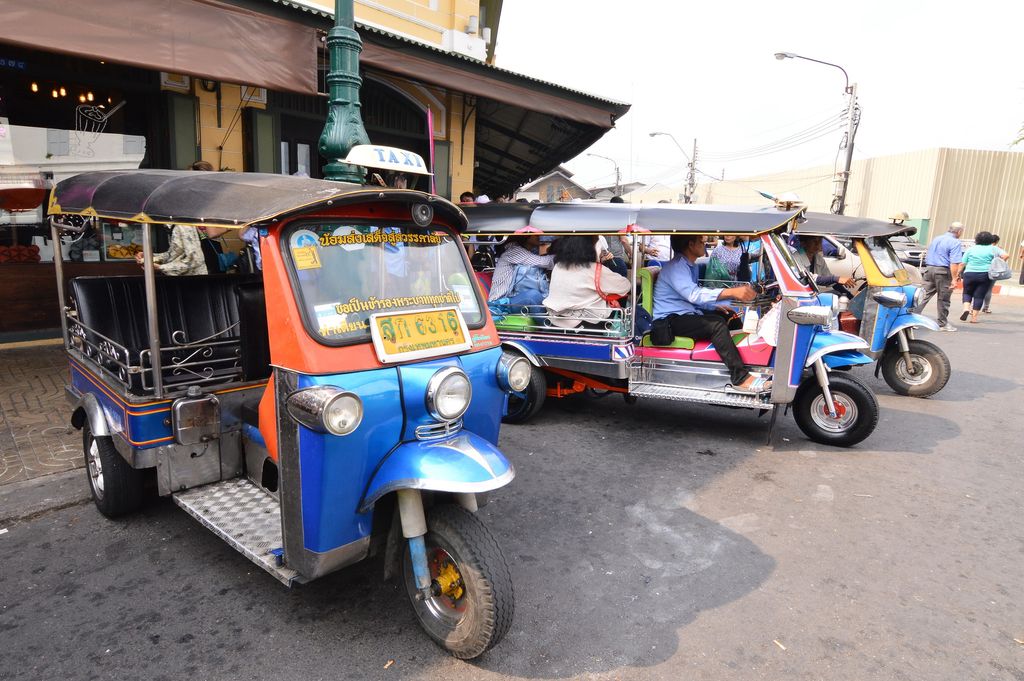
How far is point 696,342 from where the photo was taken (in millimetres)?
5715

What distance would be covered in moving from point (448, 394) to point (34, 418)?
4.54m

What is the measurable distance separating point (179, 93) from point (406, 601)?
23.0 ft

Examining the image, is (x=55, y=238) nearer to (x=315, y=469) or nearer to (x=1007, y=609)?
(x=315, y=469)

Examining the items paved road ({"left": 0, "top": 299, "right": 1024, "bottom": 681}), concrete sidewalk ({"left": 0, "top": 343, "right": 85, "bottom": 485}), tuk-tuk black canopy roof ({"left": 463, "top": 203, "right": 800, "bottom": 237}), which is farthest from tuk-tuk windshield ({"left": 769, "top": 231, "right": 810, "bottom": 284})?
concrete sidewalk ({"left": 0, "top": 343, "right": 85, "bottom": 485})

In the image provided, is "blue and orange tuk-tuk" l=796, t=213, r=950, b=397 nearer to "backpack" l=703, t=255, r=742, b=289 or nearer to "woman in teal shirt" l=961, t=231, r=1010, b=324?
"backpack" l=703, t=255, r=742, b=289

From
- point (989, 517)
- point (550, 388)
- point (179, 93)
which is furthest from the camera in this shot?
point (179, 93)

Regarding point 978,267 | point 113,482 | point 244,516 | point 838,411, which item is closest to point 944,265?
point 978,267

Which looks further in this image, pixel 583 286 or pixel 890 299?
pixel 890 299

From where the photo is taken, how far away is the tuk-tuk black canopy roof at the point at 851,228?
24.5ft

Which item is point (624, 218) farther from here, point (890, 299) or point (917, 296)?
point (917, 296)

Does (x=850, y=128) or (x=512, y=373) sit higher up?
(x=850, y=128)

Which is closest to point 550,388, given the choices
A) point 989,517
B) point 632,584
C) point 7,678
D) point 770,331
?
point 770,331

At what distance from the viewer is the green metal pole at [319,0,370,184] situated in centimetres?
531

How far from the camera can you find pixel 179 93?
7.53m
